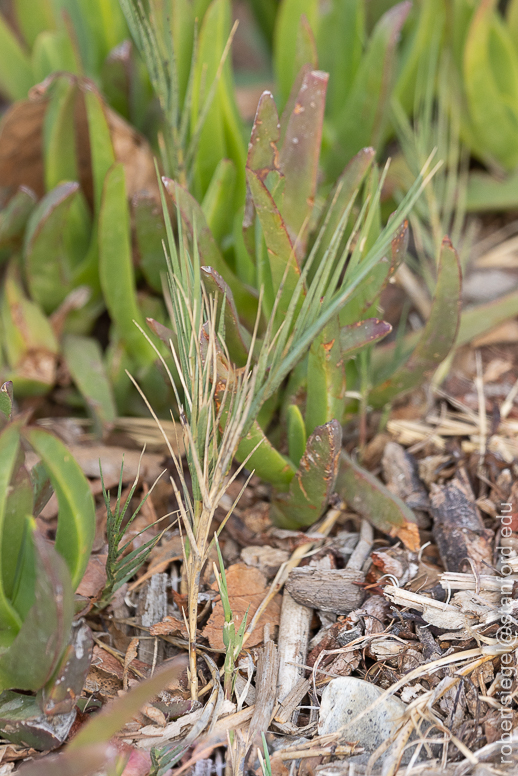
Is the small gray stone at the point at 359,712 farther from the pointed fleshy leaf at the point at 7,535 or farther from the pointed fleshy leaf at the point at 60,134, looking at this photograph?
the pointed fleshy leaf at the point at 60,134

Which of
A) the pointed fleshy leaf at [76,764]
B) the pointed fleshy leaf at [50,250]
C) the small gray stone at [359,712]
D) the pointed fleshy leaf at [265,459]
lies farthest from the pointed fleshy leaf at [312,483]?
the pointed fleshy leaf at [50,250]

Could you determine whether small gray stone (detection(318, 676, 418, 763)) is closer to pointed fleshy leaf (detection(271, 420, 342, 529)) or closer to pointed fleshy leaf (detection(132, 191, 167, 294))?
pointed fleshy leaf (detection(271, 420, 342, 529))

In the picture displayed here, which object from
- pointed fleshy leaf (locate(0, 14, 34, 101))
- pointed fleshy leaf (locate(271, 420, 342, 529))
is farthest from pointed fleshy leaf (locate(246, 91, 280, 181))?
pointed fleshy leaf (locate(0, 14, 34, 101))

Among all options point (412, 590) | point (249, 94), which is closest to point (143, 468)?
point (412, 590)

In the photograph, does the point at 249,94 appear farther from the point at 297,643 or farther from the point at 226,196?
the point at 297,643

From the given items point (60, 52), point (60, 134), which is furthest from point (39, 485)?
point (60, 52)

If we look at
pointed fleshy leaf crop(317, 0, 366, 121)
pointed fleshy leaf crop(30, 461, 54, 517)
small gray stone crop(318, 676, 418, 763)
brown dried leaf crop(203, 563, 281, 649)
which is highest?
pointed fleshy leaf crop(317, 0, 366, 121)

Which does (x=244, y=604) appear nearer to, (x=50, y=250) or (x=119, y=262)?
(x=119, y=262)
